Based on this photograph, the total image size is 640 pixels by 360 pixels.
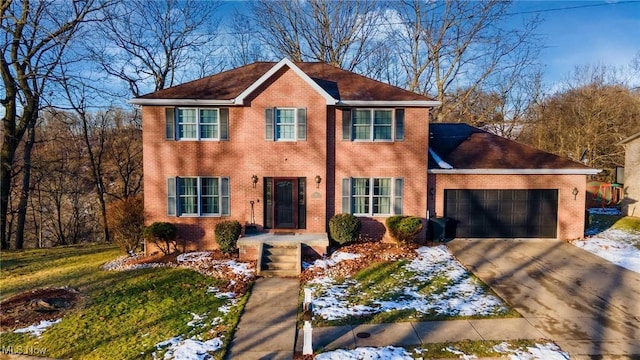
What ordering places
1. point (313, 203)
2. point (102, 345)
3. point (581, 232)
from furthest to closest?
point (581, 232)
point (313, 203)
point (102, 345)

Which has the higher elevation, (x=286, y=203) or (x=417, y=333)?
(x=286, y=203)

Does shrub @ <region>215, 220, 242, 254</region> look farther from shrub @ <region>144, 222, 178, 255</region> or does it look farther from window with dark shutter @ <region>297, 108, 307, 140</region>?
window with dark shutter @ <region>297, 108, 307, 140</region>

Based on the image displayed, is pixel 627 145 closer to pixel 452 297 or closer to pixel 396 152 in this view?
pixel 396 152

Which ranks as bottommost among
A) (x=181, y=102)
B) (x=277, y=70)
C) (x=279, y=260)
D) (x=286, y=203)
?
(x=279, y=260)

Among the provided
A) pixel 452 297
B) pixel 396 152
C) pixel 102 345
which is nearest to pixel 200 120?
pixel 396 152

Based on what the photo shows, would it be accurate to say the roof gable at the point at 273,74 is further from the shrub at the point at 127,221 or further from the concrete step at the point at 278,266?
the concrete step at the point at 278,266

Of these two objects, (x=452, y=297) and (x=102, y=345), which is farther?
(x=452, y=297)

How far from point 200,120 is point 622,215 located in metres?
23.2

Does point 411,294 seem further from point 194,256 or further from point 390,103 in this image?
point 194,256

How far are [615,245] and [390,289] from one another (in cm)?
1084

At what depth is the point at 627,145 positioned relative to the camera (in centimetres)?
2047

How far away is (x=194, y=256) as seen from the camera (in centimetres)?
1324

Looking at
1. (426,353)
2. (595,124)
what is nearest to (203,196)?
(426,353)

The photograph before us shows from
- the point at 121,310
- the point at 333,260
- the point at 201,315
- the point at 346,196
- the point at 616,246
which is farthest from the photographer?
the point at 346,196
